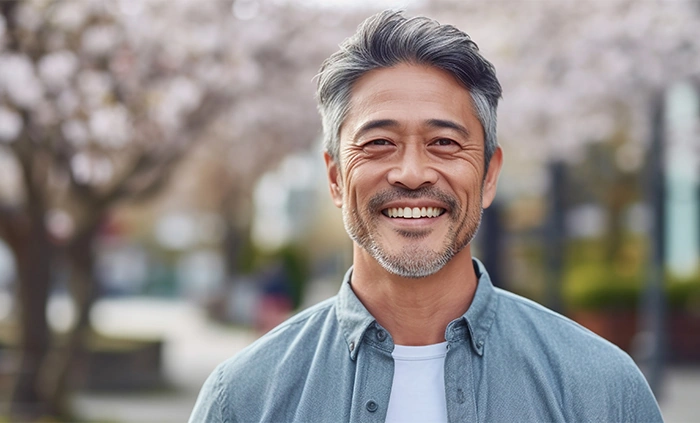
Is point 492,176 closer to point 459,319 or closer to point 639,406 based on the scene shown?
point 459,319

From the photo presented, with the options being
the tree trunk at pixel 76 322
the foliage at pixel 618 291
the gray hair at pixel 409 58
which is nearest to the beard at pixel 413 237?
the gray hair at pixel 409 58

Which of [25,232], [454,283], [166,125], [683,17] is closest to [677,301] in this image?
[683,17]

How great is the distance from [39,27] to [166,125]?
73.9 inches

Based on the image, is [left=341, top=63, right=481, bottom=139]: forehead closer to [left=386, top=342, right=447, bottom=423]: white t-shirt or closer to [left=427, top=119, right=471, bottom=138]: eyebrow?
[left=427, top=119, right=471, bottom=138]: eyebrow

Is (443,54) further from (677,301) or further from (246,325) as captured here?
(246,325)

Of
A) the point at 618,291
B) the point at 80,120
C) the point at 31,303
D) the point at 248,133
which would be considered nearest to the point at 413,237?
the point at 80,120

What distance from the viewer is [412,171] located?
206 cm

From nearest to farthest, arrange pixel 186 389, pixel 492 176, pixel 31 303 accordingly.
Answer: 1. pixel 492 176
2. pixel 31 303
3. pixel 186 389

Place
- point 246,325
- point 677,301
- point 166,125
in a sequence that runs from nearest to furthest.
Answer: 1. point 166,125
2. point 677,301
3. point 246,325

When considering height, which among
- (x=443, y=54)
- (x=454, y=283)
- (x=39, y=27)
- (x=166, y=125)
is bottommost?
(x=454, y=283)

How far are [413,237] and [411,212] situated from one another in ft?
0.20

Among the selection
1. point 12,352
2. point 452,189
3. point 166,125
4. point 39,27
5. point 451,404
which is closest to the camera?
point 451,404

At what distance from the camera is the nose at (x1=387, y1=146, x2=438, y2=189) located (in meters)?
2.07

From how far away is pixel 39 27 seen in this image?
8.00m
